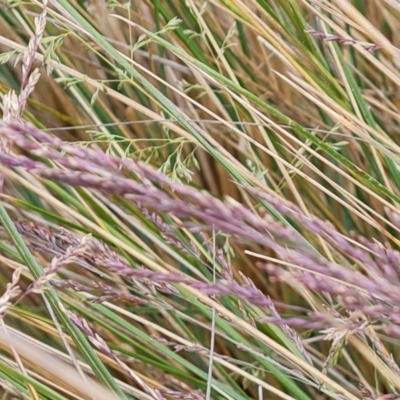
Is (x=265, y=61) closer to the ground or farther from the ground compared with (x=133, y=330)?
farther from the ground

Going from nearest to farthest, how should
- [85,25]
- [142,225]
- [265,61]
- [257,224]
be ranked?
[257,224] → [85,25] → [142,225] → [265,61]

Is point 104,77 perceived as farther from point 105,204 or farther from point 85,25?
point 85,25

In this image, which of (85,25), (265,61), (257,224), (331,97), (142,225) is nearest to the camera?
(257,224)

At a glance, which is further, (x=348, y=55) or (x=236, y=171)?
(x=348, y=55)

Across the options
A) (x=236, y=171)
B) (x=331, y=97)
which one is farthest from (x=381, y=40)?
(x=236, y=171)

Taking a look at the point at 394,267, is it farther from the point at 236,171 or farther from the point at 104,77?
the point at 104,77

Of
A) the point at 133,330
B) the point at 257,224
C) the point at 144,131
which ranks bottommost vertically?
the point at 133,330
